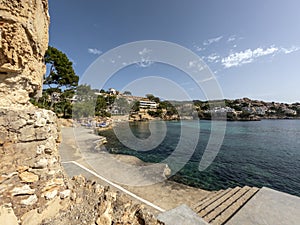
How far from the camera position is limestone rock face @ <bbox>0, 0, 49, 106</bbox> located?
199 centimetres

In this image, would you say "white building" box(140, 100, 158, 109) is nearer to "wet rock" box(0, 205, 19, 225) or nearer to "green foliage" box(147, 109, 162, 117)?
"green foliage" box(147, 109, 162, 117)

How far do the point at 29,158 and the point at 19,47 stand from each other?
5.43 ft

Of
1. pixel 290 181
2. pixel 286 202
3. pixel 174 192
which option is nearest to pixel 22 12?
pixel 174 192

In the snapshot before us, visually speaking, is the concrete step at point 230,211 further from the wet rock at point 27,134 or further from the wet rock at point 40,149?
the wet rock at point 27,134

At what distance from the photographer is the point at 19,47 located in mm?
2102

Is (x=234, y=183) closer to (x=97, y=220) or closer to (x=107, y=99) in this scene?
(x=97, y=220)

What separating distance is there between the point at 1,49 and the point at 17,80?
472 millimetres

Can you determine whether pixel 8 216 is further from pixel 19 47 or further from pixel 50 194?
→ pixel 19 47

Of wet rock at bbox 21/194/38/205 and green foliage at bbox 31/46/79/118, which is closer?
wet rock at bbox 21/194/38/205

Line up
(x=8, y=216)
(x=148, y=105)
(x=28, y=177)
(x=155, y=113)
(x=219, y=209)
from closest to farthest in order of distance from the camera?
(x=8, y=216)
(x=28, y=177)
(x=219, y=209)
(x=155, y=113)
(x=148, y=105)

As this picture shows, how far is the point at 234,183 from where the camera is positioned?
8.01 m

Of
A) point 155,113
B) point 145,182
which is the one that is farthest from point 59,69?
point 155,113

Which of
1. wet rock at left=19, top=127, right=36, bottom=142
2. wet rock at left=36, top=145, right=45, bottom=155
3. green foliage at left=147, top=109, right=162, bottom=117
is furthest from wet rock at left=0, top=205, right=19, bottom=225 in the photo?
green foliage at left=147, top=109, right=162, bottom=117

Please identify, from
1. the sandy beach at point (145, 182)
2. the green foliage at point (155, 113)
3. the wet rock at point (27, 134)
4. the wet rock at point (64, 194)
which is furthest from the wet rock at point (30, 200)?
the green foliage at point (155, 113)
